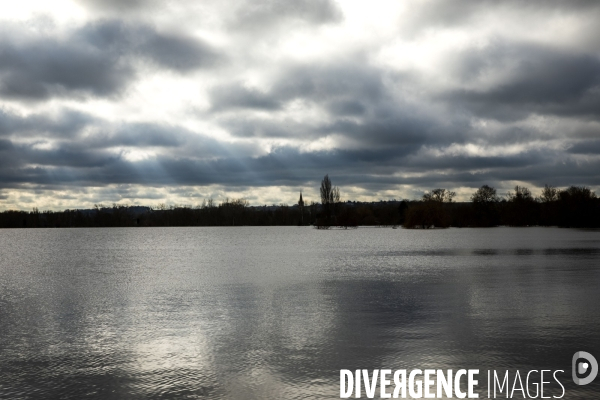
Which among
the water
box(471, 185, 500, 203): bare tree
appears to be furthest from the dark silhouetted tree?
the water

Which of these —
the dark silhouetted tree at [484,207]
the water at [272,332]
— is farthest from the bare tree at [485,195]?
the water at [272,332]

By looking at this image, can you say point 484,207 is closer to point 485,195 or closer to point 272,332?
point 485,195

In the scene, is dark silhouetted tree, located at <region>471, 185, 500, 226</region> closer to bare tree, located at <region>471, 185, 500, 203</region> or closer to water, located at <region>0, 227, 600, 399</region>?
bare tree, located at <region>471, 185, 500, 203</region>

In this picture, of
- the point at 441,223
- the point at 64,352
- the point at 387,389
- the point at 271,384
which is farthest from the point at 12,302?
the point at 441,223

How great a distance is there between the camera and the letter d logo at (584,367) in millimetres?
8422

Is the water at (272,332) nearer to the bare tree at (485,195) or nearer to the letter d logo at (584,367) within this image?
the letter d logo at (584,367)

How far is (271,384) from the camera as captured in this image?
8.20 meters

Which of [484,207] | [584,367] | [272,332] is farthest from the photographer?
[484,207]

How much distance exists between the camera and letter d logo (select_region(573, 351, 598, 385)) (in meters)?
8.42

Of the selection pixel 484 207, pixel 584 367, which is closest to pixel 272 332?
pixel 584 367

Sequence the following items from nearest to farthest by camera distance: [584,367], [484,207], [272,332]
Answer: [584,367], [272,332], [484,207]

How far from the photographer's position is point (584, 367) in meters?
9.04

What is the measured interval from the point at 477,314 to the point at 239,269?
16.8 meters

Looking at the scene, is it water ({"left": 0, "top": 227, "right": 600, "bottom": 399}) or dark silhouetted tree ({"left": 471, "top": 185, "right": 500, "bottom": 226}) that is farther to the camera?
dark silhouetted tree ({"left": 471, "top": 185, "right": 500, "bottom": 226})
